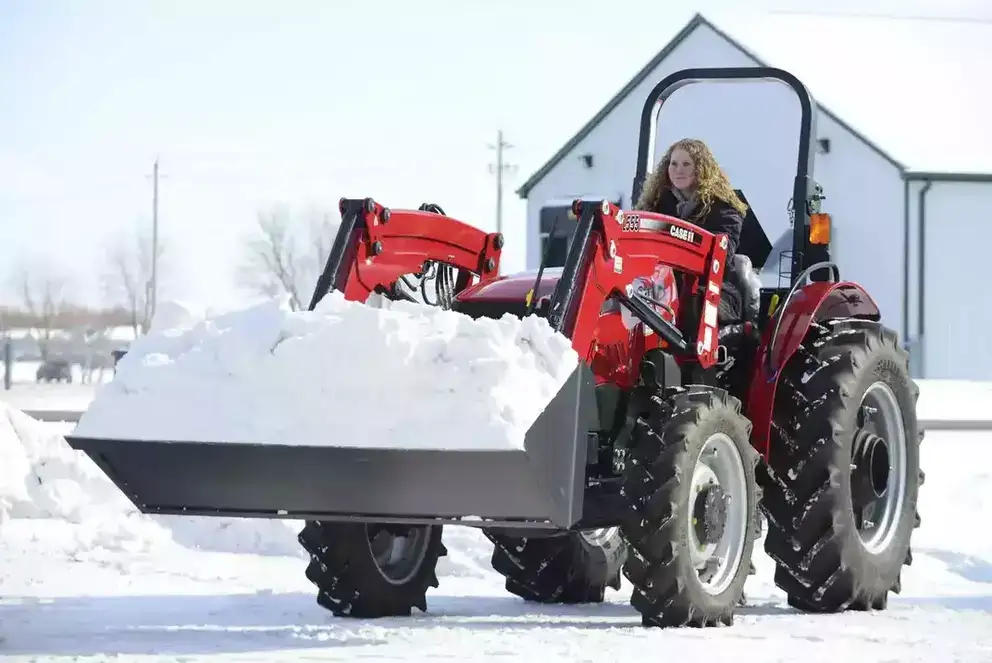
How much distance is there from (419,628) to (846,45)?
30.8 meters

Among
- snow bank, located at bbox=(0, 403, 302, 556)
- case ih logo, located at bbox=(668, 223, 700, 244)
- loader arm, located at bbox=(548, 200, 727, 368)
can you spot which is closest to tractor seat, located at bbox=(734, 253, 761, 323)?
loader arm, located at bbox=(548, 200, 727, 368)

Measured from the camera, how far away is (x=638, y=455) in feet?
22.4

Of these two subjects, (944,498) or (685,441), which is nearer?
(685,441)

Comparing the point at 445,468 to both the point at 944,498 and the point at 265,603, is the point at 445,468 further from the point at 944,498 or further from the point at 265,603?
the point at 944,498

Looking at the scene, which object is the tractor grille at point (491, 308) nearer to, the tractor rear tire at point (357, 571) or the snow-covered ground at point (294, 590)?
the tractor rear tire at point (357, 571)

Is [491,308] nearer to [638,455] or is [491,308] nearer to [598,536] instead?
[638,455]

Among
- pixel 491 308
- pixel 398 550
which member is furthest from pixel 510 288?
pixel 398 550

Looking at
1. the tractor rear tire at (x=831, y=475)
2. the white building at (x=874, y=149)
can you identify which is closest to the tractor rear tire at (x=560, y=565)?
the tractor rear tire at (x=831, y=475)

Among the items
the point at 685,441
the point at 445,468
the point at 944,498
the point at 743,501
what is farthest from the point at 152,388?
the point at 944,498

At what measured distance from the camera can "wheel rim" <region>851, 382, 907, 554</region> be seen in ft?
27.3

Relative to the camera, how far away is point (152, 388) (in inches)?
257

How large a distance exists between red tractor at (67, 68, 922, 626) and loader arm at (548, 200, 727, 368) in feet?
0.03

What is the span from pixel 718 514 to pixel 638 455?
22.7 inches

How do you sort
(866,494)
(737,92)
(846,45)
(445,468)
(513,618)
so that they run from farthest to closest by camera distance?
(846,45) → (737,92) → (866,494) → (513,618) → (445,468)
